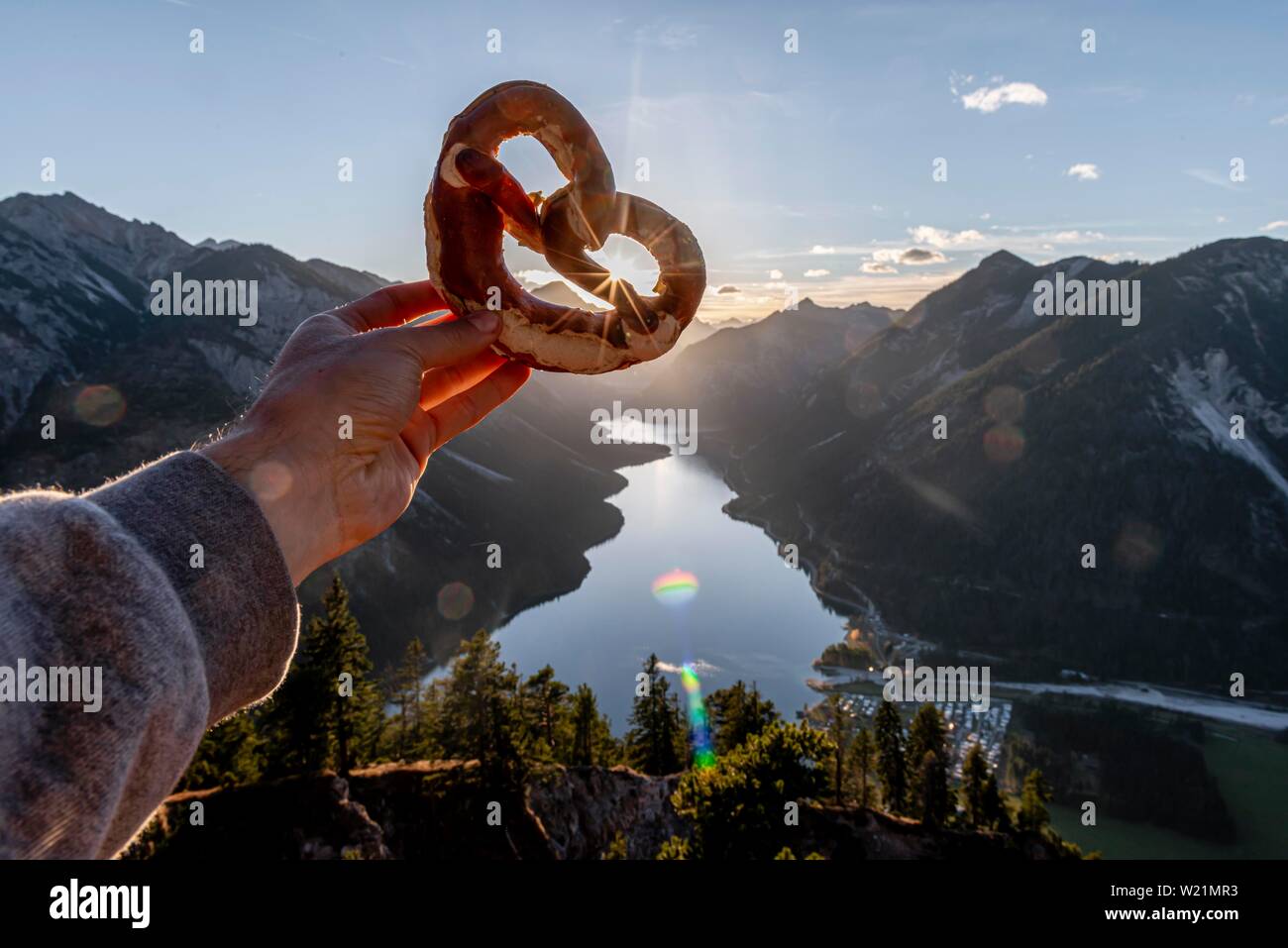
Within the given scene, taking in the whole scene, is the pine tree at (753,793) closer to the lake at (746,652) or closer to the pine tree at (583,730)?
the pine tree at (583,730)

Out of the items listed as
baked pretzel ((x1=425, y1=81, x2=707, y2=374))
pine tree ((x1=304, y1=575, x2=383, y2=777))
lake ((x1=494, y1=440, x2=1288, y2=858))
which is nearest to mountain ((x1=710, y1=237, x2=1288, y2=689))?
lake ((x1=494, y1=440, x2=1288, y2=858))

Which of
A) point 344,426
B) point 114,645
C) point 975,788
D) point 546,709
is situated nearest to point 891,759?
point 975,788

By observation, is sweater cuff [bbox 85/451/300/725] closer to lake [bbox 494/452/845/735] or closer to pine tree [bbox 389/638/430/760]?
pine tree [bbox 389/638/430/760]

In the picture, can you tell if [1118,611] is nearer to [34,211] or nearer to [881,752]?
[881,752]

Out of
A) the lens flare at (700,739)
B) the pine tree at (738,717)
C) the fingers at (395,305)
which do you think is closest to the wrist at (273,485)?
the fingers at (395,305)

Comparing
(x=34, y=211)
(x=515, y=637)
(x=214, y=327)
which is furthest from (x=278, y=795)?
(x=34, y=211)
